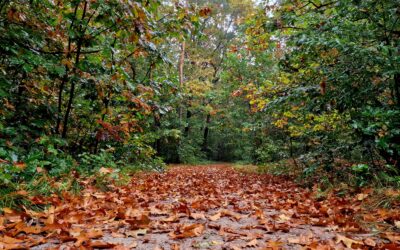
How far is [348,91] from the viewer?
4.29 meters

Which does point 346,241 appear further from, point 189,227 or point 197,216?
point 197,216

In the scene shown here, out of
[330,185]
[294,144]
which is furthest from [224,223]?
[294,144]

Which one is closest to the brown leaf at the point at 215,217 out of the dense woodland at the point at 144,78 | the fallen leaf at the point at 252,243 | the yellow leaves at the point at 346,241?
the fallen leaf at the point at 252,243

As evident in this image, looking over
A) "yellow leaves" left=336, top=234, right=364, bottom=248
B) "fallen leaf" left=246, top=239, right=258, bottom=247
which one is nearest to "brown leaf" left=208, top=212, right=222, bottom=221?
"fallen leaf" left=246, top=239, right=258, bottom=247

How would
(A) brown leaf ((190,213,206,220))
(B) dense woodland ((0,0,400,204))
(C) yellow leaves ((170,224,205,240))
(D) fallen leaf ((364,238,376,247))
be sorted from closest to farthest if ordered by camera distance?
(D) fallen leaf ((364,238,376,247)) → (C) yellow leaves ((170,224,205,240)) → (A) brown leaf ((190,213,206,220)) → (B) dense woodland ((0,0,400,204))

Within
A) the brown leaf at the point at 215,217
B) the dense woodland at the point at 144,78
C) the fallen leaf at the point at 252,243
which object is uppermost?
the dense woodland at the point at 144,78

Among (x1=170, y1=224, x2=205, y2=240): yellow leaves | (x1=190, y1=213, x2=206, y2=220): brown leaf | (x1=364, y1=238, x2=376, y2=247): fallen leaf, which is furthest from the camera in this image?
(x1=190, y1=213, x2=206, y2=220): brown leaf

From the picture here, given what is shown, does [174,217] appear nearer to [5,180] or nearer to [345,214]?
[5,180]

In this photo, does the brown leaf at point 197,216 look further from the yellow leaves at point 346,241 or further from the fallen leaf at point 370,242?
the fallen leaf at point 370,242

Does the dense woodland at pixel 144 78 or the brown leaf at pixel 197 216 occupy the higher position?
the dense woodland at pixel 144 78

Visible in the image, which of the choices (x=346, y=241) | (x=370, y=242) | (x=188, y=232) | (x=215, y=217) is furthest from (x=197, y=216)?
(x=370, y=242)

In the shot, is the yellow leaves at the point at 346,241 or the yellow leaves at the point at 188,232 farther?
the yellow leaves at the point at 188,232

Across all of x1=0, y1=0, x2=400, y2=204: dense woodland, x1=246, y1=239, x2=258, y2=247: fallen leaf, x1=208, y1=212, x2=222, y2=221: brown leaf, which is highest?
x1=0, y1=0, x2=400, y2=204: dense woodland

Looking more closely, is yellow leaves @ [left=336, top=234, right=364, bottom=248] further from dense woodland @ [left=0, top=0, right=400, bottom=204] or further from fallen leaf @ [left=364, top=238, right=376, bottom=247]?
dense woodland @ [left=0, top=0, right=400, bottom=204]
